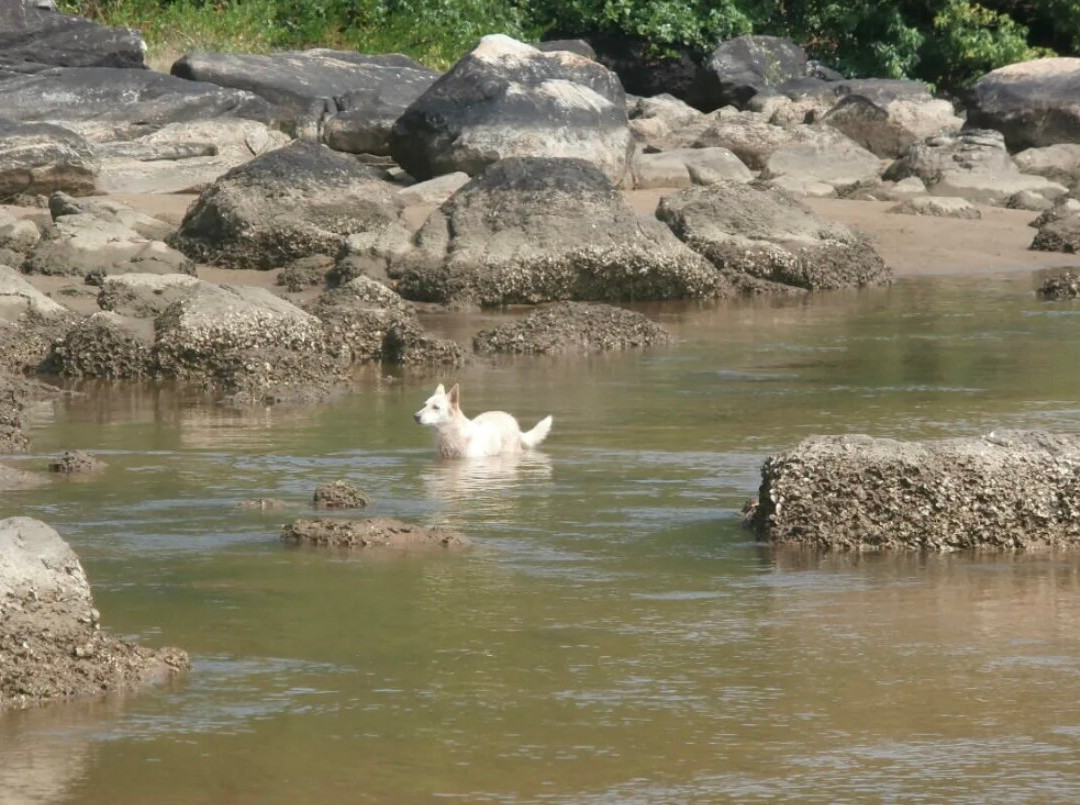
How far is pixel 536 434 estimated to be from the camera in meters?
11.6

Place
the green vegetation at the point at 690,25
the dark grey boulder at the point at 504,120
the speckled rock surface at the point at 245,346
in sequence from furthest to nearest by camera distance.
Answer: the green vegetation at the point at 690,25 < the dark grey boulder at the point at 504,120 < the speckled rock surface at the point at 245,346

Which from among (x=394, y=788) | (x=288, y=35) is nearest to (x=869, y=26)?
(x=288, y=35)

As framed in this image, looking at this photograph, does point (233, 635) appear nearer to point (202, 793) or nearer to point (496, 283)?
point (202, 793)

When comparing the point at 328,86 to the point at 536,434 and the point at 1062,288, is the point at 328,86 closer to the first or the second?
the point at 1062,288

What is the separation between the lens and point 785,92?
35906 mm

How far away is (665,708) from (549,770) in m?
0.67

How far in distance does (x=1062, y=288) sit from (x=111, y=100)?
13375 mm

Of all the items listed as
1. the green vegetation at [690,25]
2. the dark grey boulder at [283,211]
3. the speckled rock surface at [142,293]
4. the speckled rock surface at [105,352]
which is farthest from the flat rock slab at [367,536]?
the green vegetation at [690,25]

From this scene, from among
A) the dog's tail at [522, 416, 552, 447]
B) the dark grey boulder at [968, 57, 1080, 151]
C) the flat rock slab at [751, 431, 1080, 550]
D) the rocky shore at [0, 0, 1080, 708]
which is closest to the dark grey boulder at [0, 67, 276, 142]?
the rocky shore at [0, 0, 1080, 708]

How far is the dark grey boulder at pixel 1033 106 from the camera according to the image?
107ft

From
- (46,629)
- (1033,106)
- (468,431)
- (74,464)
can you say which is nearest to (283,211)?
(468,431)

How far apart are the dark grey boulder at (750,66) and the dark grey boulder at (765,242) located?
15395 millimetres

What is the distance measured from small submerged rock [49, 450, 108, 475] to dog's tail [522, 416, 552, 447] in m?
2.26

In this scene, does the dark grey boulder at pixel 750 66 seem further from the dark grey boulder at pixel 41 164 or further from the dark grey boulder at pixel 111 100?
the dark grey boulder at pixel 41 164
